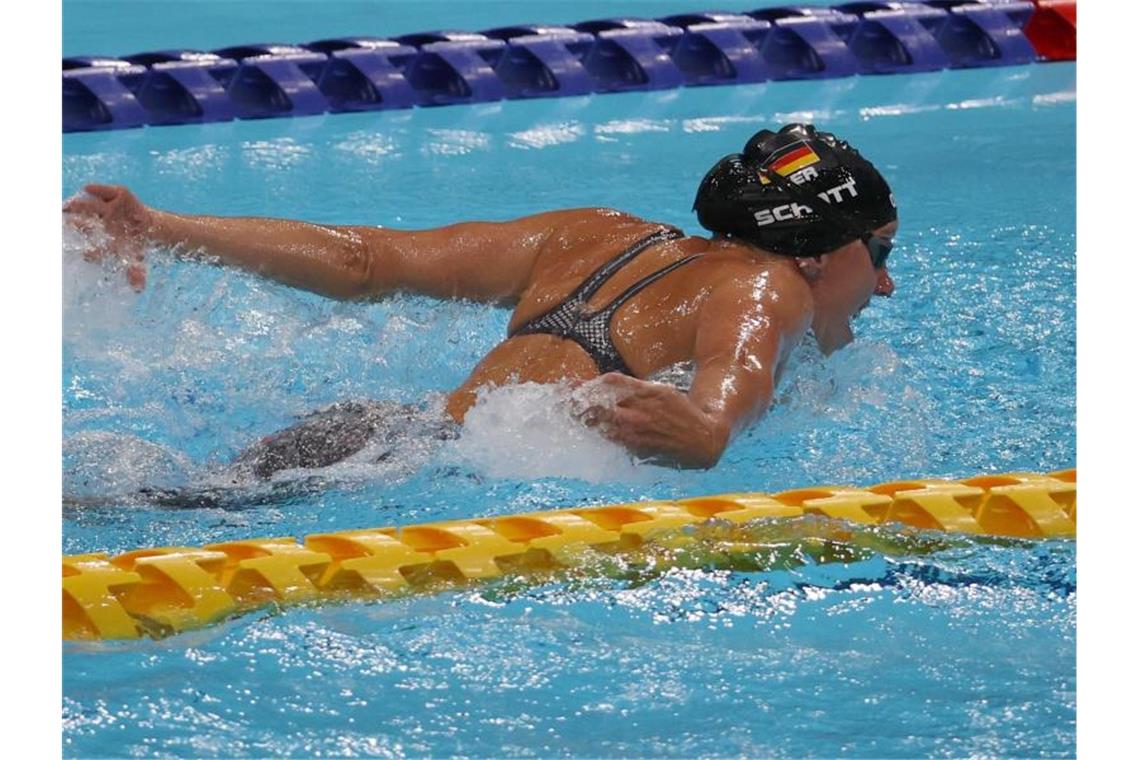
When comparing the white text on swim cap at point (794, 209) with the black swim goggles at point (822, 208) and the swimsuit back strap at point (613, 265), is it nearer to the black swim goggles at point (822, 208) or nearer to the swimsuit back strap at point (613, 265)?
the black swim goggles at point (822, 208)

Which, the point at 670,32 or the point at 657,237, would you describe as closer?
the point at 657,237

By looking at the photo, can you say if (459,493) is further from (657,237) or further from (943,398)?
(943,398)

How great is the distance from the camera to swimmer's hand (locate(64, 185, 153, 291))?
3.41 meters

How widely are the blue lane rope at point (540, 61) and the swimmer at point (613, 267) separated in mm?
2997

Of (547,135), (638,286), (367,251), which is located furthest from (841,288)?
(547,135)

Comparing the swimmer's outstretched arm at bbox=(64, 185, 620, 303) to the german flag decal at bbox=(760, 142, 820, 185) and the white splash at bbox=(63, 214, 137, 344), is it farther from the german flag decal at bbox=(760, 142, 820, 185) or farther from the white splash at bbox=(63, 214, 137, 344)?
the german flag decal at bbox=(760, 142, 820, 185)

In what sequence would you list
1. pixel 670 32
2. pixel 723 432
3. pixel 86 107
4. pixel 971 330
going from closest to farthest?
pixel 723 432
pixel 971 330
pixel 86 107
pixel 670 32

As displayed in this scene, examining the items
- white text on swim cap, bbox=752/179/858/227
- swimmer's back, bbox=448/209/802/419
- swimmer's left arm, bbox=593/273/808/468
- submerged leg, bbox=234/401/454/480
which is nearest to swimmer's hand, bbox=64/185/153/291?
submerged leg, bbox=234/401/454/480

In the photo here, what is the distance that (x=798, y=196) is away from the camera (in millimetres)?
3453

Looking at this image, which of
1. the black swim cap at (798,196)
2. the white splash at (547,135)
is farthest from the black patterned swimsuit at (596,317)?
the white splash at (547,135)

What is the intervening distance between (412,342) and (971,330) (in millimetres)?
1563

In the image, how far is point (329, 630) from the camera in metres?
2.76

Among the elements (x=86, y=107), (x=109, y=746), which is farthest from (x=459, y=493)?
(x=86, y=107)

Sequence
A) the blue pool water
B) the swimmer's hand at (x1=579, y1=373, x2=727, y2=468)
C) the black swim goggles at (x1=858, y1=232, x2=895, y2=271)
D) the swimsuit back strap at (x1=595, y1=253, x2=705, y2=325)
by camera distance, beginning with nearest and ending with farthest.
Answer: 1. the blue pool water
2. the swimmer's hand at (x1=579, y1=373, x2=727, y2=468)
3. the swimsuit back strap at (x1=595, y1=253, x2=705, y2=325)
4. the black swim goggles at (x1=858, y1=232, x2=895, y2=271)
